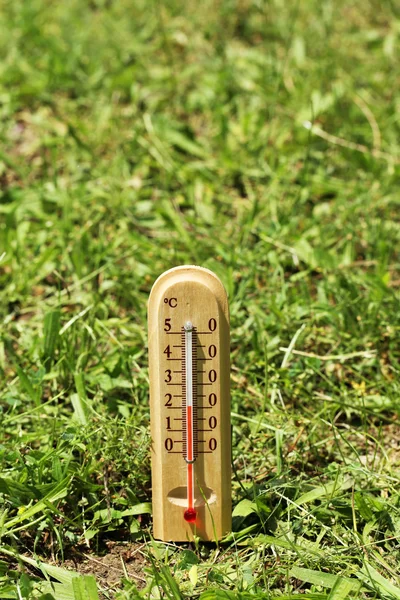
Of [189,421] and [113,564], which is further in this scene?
[113,564]

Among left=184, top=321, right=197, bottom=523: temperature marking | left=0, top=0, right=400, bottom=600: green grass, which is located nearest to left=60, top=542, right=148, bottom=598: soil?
left=0, top=0, right=400, bottom=600: green grass

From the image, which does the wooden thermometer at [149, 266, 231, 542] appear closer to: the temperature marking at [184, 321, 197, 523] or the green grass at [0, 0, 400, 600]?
the temperature marking at [184, 321, 197, 523]

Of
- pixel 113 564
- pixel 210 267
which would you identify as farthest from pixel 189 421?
pixel 210 267

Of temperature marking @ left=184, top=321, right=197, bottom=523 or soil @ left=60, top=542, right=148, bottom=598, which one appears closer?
temperature marking @ left=184, top=321, right=197, bottom=523

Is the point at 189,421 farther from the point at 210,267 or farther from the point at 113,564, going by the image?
the point at 210,267

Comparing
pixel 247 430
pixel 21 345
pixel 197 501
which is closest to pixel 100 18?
pixel 21 345

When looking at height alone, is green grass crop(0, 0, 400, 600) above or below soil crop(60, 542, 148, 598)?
above
